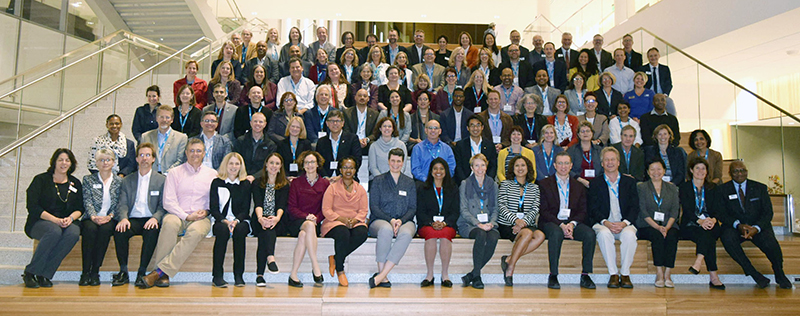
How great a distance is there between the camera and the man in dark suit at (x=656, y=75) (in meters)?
7.66

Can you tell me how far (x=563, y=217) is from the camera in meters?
4.97

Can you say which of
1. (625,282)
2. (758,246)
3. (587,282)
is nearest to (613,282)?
(625,282)

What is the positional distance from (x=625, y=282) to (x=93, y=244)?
4.47m

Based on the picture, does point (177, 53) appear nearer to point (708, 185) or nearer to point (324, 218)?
point (324, 218)

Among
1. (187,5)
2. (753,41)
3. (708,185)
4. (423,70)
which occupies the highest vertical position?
(187,5)

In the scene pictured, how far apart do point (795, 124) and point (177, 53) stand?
8.11 meters

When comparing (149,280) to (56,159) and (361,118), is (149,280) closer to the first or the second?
(56,159)

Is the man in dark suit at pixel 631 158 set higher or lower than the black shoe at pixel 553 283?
higher

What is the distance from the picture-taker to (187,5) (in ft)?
35.7

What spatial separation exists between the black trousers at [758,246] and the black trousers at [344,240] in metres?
3.25

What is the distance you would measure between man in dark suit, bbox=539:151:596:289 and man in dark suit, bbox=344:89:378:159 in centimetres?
226

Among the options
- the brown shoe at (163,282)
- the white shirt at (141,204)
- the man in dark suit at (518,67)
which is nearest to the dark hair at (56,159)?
the white shirt at (141,204)

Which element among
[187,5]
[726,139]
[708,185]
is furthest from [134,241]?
[187,5]

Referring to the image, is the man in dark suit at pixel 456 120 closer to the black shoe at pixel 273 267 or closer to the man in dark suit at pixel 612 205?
the man in dark suit at pixel 612 205
